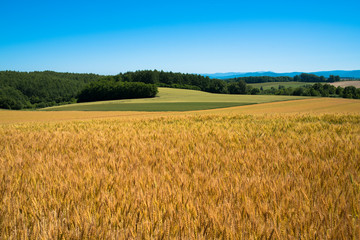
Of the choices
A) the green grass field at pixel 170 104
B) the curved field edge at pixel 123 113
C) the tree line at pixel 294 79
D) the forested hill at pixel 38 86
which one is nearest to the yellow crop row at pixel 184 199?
the curved field edge at pixel 123 113

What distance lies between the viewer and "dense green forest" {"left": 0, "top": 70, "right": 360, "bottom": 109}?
7369cm

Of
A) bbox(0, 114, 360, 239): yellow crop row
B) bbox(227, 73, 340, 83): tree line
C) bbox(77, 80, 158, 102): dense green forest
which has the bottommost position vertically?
bbox(0, 114, 360, 239): yellow crop row

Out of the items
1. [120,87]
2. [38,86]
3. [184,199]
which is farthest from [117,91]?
[38,86]

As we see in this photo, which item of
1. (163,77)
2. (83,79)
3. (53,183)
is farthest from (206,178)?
(83,79)

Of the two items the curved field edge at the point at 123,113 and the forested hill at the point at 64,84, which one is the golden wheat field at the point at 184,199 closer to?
the curved field edge at the point at 123,113

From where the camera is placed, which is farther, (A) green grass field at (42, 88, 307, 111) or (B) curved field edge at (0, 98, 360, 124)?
(A) green grass field at (42, 88, 307, 111)

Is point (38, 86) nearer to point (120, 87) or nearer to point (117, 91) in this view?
point (117, 91)

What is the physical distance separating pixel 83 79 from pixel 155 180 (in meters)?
182

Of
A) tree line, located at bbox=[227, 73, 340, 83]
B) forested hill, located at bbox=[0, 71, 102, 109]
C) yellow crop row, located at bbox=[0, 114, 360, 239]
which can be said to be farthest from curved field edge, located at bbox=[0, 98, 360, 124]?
tree line, located at bbox=[227, 73, 340, 83]

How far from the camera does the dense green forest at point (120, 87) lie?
7369 centimetres

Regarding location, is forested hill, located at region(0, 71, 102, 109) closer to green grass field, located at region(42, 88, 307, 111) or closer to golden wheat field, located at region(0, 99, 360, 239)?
green grass field, located at region(42, 88, 307, 111)

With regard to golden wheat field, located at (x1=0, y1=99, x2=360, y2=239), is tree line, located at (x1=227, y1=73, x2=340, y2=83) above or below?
above

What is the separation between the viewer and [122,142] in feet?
15.2

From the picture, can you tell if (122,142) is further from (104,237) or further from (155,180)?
(104,237)
